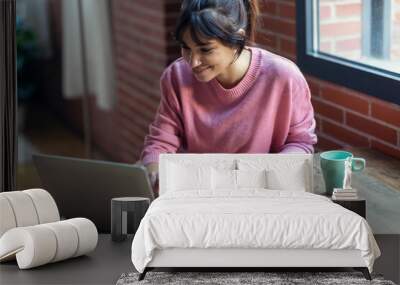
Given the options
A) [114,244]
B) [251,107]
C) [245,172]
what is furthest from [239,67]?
[114,244]

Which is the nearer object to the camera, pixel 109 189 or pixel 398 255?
pixel 398 255

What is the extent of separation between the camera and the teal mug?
3.32 metres

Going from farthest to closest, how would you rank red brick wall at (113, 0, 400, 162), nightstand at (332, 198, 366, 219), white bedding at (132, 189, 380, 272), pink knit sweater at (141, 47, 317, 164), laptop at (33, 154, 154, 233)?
red brick wall at (113, 0, 400, 162), pink knit sweater at (141, 47, 317, 164), laptop at (33, 154, 154, 233), nightstand at (332, 198, 366, 219), white bedding at (132, 189, 380, 272)

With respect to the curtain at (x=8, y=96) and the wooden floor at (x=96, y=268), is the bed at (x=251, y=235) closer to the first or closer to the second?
the wooden floor at (x=96, y=268)

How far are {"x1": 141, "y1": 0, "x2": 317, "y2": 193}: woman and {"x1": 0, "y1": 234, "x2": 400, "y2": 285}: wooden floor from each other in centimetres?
46

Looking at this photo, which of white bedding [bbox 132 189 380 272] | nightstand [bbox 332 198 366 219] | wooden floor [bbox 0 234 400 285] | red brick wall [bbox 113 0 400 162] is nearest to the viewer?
white bedding [bbox 132 189 380 272]

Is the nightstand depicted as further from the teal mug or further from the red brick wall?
the red brick wall

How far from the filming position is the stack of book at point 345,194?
3133 mm

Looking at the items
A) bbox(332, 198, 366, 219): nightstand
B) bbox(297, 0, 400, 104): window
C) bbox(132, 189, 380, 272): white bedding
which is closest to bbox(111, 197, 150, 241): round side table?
bbox(132, 189, 380, 272): white bedding

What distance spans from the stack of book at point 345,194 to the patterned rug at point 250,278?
12.0 inches

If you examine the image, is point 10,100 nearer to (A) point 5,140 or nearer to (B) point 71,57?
(A) point 5,140

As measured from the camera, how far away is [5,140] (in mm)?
3467

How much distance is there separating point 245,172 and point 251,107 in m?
0.45

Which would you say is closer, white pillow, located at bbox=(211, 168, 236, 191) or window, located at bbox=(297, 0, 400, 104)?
white pillow, located at bbox=(211, 168, 236, 191)
